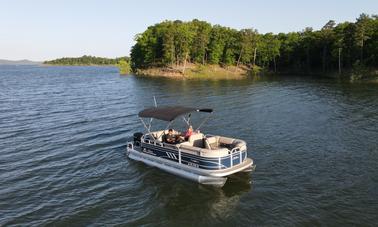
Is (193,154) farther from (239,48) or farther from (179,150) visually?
(239,48)

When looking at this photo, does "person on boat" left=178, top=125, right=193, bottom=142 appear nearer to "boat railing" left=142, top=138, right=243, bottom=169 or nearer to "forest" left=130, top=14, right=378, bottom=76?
"boat railing" left=142, top=138, right=243, bottom=169

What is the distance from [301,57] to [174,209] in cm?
10208

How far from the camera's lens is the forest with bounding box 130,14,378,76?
96.9 metres

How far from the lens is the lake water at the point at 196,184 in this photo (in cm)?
1677

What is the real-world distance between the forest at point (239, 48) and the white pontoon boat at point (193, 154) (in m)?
75.8

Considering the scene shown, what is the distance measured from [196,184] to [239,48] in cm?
9763

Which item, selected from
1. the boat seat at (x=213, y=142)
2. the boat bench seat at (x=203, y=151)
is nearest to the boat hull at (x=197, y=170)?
the boat bench seat at (x=203, y=151)

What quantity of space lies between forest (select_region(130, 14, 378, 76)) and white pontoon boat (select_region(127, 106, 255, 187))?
249ft

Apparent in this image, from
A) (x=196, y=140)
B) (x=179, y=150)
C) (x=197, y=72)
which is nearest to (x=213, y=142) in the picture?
(x=196, y=140)

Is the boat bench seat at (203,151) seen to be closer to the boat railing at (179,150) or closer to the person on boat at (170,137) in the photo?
the boat railing at (179,150)

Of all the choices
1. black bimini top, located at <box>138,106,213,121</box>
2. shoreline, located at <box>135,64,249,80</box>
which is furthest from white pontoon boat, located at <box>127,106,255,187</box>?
shoreline, located at <box>135,64,249,80</box>

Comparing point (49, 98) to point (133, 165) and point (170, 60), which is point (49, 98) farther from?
point (170, 60)

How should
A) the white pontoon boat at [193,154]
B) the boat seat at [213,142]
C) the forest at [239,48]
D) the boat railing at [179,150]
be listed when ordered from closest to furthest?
the white pontoon boat at [193,154]
the boat railing at [179,150]
the boat seat at [213,142]
the forest at [239,48]

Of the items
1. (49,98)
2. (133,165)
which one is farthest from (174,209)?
(49,98)
